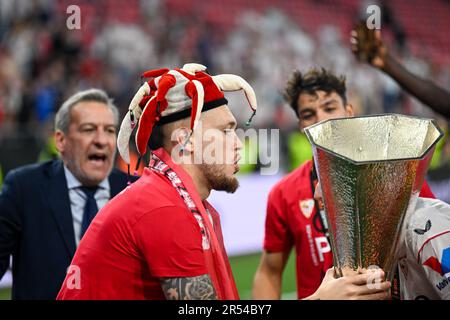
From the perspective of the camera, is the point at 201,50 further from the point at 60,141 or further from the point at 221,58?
the point at 60,141

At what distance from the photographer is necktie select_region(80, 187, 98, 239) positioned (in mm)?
3801

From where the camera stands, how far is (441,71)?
60.2 feet

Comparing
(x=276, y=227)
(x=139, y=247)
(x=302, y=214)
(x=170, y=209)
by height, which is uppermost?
(x=170, y=209)

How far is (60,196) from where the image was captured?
3.83 metres

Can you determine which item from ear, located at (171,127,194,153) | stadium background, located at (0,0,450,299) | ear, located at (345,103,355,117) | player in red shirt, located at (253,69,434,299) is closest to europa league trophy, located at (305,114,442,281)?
ear, located at (171,127,194,153)

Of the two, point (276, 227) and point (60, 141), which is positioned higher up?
point (60, 141)

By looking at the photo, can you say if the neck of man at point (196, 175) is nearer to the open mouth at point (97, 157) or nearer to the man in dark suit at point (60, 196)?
the man in dark suit at point (60, 196)

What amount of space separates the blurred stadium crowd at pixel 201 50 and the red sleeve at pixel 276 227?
142cm

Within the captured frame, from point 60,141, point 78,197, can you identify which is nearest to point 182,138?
point 78,197

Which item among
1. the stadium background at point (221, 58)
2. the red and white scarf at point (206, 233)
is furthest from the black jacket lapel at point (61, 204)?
the stadium background at point (221, 58)

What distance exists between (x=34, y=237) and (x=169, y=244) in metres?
1.67

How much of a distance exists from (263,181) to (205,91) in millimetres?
7126

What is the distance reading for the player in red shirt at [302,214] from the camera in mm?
3861

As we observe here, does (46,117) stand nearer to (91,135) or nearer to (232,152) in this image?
(91,135)
